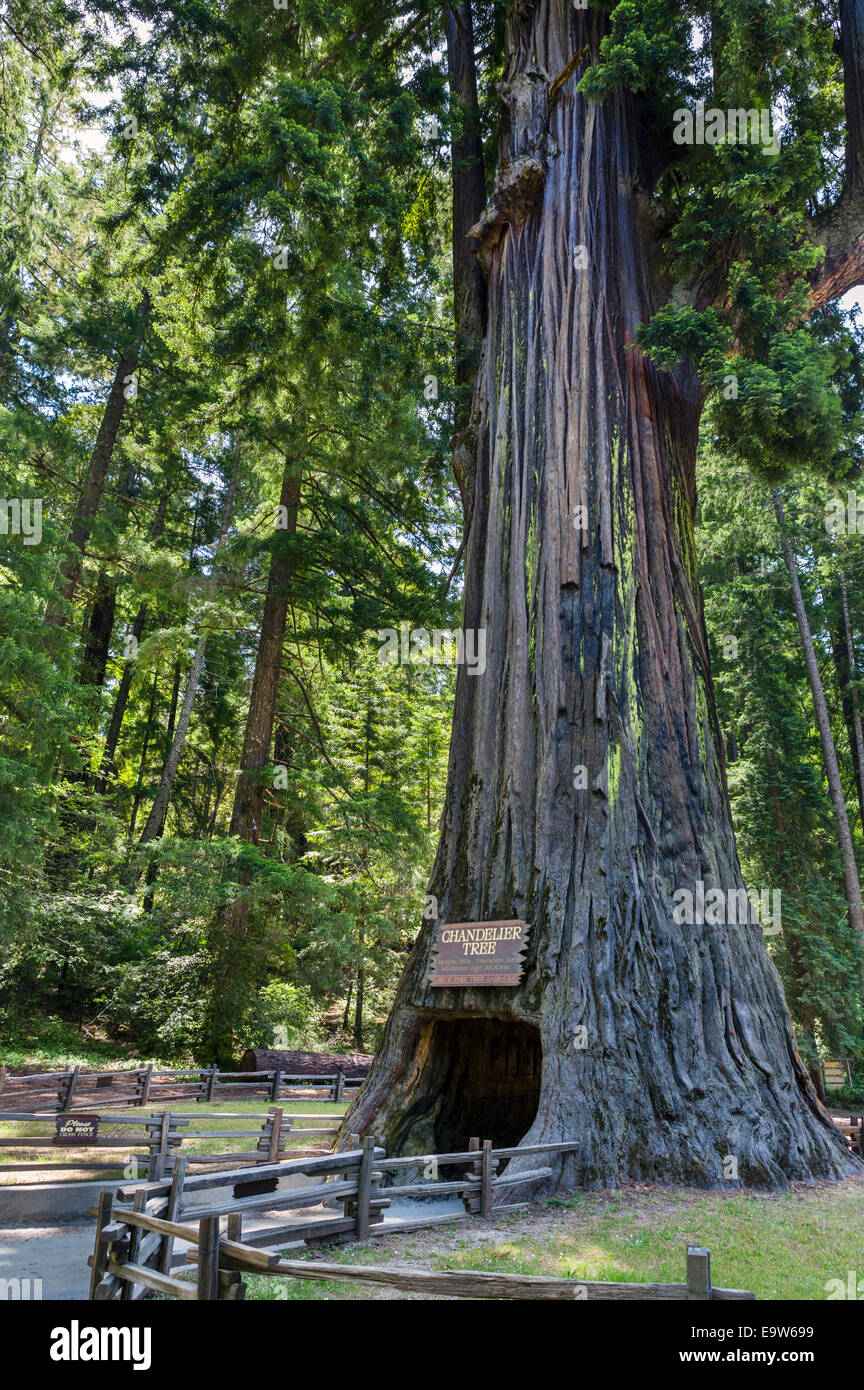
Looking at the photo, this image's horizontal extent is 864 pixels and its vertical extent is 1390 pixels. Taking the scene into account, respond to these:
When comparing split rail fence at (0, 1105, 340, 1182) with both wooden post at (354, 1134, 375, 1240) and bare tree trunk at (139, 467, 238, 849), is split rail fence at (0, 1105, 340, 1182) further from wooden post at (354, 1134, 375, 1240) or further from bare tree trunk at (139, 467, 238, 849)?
bare tree trunk at (139, 467, 238, 849)

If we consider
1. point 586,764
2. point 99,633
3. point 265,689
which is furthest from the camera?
point 99,633

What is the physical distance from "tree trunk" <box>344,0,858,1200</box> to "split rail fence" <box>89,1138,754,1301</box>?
2.02m

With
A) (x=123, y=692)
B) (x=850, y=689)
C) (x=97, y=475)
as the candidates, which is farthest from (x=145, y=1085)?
(x=850, y=689)

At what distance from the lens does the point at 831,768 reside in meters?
20.8

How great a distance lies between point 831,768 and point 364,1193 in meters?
18.0

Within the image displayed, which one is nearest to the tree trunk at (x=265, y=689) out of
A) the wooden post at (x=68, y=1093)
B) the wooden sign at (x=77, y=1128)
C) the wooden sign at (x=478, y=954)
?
the wooden post at (x=68, y=1093)

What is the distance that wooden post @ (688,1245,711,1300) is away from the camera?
330cm

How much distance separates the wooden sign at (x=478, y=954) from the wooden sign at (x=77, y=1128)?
414 centimetres

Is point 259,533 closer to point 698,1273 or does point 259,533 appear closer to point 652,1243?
point 652,1243

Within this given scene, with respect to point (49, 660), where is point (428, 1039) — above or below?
below

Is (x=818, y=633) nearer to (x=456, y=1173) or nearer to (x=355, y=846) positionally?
(x=355, y=846)

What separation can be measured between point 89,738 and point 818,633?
20.0 m

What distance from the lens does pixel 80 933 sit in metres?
17.4
